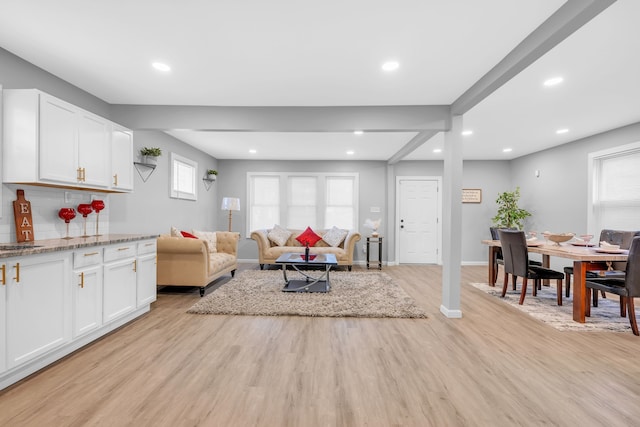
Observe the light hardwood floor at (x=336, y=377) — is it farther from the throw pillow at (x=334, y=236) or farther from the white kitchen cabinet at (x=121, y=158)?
the throw pillow at (x=334, y=236)

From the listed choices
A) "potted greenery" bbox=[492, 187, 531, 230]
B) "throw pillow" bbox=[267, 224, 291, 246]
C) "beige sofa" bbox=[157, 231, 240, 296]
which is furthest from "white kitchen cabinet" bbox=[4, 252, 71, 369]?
"potted greenery" bbox=[492, 187, 531, 230]

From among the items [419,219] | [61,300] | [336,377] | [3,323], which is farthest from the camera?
Result: [419,219]

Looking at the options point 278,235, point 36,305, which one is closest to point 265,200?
point 278,235

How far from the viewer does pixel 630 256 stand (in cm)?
296

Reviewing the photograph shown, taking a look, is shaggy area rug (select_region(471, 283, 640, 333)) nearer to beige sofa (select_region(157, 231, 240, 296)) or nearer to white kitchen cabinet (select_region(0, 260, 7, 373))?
beige sofa (select_region(157, 231, 240, 296))

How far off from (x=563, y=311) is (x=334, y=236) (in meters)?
4.04

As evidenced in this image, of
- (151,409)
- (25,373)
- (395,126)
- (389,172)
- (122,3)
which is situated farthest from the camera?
(389,172)

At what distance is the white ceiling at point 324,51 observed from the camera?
1.95 meters

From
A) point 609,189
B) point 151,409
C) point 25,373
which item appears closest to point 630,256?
point 609,189

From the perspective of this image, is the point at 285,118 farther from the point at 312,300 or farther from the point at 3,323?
the point at 3,323

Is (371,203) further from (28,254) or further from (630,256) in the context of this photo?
(28,254)

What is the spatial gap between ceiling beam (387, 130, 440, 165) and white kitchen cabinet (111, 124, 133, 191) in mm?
3769

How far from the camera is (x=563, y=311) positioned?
143 inches

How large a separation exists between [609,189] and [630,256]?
8.11ft
